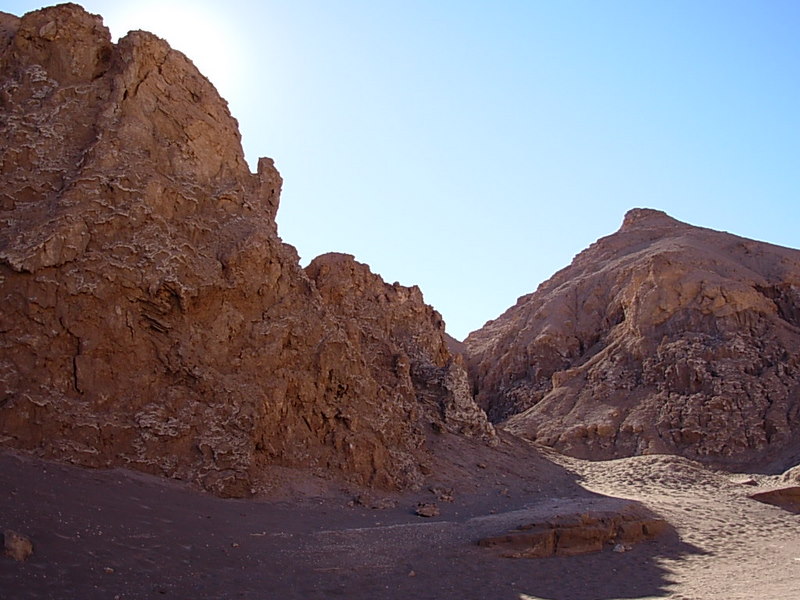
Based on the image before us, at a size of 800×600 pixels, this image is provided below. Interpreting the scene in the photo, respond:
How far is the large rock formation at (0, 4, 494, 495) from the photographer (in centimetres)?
1338

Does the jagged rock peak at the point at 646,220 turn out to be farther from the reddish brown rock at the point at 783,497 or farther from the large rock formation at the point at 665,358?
the reddish brown rock at the point at 783,497

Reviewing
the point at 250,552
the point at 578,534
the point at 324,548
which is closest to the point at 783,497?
the point at 578,534

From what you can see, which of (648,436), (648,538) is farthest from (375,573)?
(648,436)

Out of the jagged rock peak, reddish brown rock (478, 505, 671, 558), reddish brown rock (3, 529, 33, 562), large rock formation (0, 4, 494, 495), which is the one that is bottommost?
reddish brown rock (478, 505, 671, 558)

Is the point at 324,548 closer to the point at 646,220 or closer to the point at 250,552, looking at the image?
the point at 250,552

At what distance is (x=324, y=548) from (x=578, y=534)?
196 inches

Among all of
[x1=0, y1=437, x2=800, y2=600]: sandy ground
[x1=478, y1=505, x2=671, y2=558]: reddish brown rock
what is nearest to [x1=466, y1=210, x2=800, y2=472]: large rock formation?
[x1=0, y1=437, x2=800, y2=600]: sandy ground

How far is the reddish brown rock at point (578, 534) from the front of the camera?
12.5 m

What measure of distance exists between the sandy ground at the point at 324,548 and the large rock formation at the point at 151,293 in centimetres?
116

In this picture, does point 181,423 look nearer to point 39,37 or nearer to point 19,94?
point 19,94

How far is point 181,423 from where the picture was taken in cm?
1420

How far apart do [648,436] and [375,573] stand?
2229 cm

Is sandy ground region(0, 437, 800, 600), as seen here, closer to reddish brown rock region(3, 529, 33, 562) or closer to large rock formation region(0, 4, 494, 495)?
reddish brown rock region(3, 529, 33, 562)

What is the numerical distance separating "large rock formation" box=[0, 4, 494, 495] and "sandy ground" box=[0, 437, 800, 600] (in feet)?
3.79
